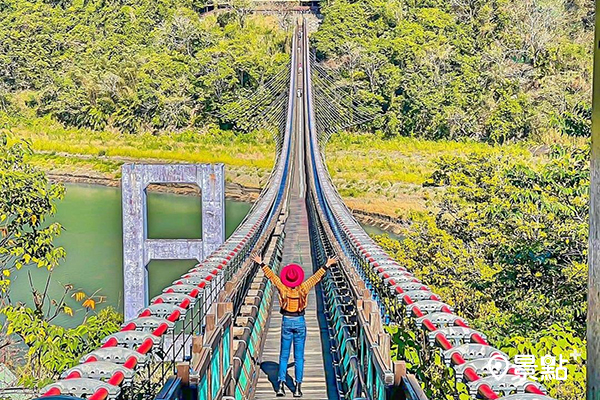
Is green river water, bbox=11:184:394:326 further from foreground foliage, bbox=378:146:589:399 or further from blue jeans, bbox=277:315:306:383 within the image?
blue jeans, bbox=277:315:306:383

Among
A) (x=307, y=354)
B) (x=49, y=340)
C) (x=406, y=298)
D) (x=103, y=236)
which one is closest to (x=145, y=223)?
(x=49, y=340)

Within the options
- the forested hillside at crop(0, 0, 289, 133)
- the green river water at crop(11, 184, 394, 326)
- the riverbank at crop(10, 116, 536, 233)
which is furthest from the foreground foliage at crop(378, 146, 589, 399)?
the forested hillside at crop(0, 0, 289, 133)

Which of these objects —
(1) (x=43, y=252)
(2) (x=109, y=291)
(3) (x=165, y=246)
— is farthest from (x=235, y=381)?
(2) (x=109, y=291)

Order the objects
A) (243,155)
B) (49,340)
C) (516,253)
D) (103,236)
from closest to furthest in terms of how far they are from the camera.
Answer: (49,340)
(516,253)
(103,236)
(243,155)

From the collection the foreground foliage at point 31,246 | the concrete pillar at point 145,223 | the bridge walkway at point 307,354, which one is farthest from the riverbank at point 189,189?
the foreground foliage at point 31,246

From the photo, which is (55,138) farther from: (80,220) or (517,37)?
(517,37)

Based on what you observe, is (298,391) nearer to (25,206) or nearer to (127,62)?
(25,206)

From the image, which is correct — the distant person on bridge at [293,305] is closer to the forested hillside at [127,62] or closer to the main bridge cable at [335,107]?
the main bridge cable at [335,107]
